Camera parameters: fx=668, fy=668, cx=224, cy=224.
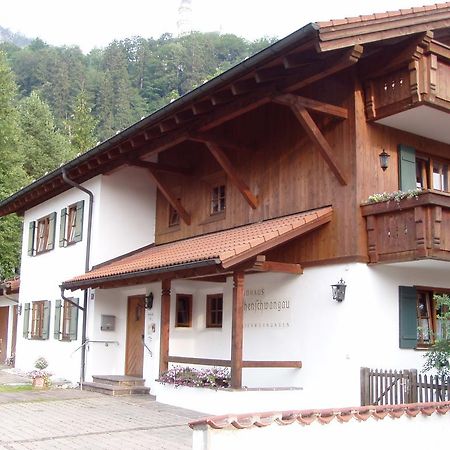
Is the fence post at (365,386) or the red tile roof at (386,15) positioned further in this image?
the fence post at (365,386)

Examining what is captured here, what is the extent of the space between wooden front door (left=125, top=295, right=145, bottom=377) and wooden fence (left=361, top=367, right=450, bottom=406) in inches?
274

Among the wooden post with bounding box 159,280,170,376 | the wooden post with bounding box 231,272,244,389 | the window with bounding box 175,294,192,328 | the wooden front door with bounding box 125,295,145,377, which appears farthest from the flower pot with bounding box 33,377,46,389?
the wooden post with bounding box 231,272,244,389

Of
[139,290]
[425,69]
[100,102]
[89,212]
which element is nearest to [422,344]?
[425,69]

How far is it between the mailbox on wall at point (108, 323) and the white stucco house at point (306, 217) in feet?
4.39

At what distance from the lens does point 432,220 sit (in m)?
10.1

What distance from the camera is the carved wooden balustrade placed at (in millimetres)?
10359

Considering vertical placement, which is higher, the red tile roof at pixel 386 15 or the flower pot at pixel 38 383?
the red tile roof at pixel 386 15

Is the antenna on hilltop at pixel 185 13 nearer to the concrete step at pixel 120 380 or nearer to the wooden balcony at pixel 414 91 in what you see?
the concrete step at pixel 120 380

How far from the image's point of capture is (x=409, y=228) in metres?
10.3

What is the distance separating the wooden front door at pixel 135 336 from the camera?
52.8 ft

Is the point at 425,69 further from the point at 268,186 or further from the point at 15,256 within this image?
the point at 15,256

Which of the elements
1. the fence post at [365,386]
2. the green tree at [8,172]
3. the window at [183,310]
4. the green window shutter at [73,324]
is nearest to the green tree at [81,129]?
the green tree at [8,172]

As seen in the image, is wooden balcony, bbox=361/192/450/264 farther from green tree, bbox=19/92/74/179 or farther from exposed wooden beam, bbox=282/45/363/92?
green tree, bbox=19/92/74/179

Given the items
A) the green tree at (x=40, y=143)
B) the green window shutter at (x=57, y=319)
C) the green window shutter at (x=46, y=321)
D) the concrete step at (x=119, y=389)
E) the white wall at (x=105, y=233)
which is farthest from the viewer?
the green tree at (x=40, y=143)
